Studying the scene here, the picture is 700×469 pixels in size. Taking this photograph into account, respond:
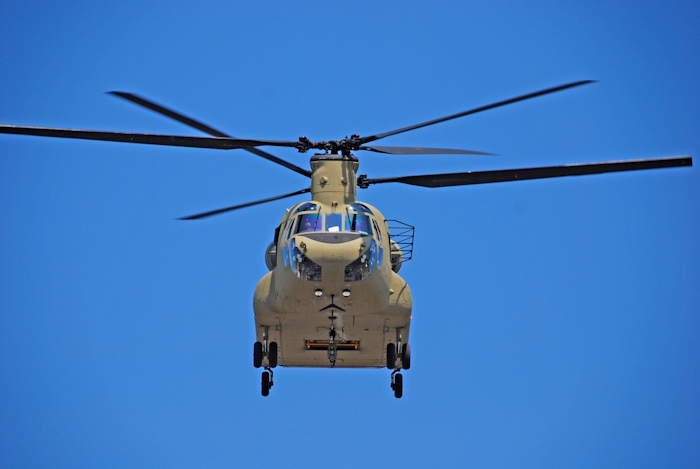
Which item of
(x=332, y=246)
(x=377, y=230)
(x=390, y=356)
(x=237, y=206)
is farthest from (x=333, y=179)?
(x=390, y=356)

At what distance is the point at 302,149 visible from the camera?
26.8m

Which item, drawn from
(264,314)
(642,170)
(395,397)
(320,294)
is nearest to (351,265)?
(320,294)

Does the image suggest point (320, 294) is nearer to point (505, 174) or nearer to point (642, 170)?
point (505, 174)

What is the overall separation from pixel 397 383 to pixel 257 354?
3545mm

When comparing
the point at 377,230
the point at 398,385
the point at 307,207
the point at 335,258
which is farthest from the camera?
the point at 398,385

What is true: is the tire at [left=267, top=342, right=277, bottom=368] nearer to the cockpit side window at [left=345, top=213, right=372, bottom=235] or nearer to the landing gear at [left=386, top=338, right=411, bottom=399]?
the landing gear at [left=386, top=338, right=411, bottom=399]

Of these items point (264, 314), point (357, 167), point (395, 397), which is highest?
point (357, 167)

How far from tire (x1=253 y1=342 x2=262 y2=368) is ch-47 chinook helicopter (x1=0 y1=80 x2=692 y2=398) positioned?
0.08 ft

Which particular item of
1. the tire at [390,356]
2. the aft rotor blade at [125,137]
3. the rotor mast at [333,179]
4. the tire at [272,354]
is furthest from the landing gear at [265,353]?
the aft rotor blade at [125,137]

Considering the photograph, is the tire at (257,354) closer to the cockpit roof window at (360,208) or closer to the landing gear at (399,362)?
the landing gear at (399,362)

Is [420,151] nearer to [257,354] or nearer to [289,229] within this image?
[289,229]

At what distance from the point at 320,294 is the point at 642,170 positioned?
7668mm

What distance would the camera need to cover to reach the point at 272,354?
27.2 metres

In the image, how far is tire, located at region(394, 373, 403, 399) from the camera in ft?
91.0
